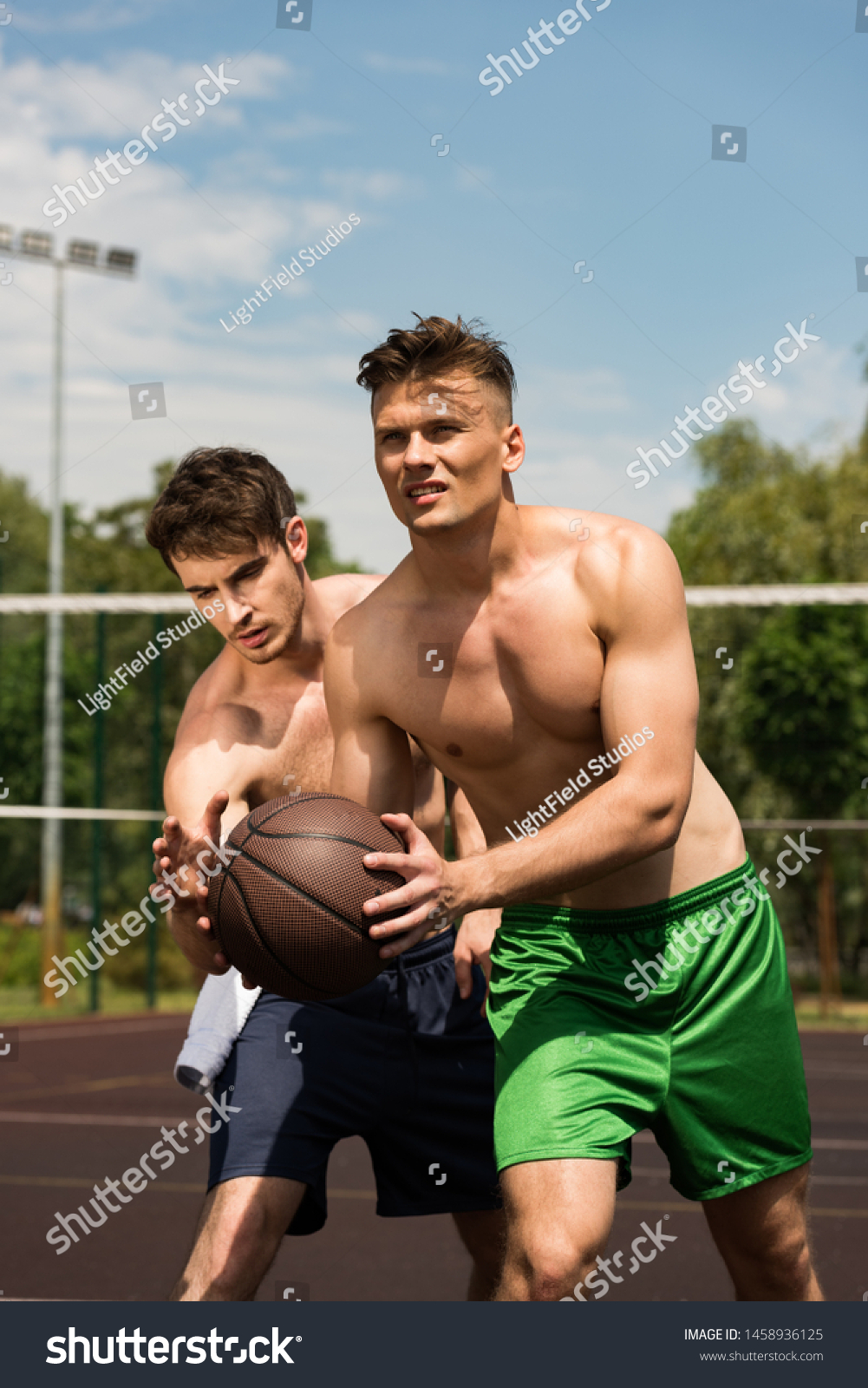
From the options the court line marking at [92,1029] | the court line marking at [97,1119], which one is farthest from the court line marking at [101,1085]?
the court line marking at [92,1029]

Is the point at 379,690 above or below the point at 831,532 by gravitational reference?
below

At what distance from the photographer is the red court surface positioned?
223 inches

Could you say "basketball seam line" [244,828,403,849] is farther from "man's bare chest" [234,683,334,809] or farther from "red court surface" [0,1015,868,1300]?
"red court surface" [0,1015,868,1300]

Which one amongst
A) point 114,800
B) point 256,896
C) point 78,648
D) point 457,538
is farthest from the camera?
point 78,648

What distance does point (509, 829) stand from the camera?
338cm

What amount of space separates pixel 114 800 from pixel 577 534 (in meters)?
15.8

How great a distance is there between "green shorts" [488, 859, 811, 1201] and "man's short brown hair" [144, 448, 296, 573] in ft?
3.86

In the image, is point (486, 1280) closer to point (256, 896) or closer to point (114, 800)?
point (256, 896)

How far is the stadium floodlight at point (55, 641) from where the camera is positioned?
52.2 feet

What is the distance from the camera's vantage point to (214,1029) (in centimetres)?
357

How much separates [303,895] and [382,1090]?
0.94 meters

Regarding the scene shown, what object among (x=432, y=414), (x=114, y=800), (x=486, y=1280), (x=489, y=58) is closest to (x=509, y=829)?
(x=432, y=414)

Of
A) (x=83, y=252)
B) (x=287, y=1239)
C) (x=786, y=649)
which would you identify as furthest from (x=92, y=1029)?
(x=83, y=252)

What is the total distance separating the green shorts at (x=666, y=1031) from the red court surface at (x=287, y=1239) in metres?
2.42
